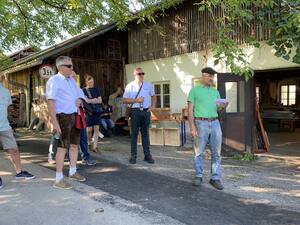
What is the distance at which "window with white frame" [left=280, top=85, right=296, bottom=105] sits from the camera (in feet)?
65.8

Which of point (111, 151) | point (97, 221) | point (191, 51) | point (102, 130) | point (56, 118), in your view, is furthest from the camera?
point (102, 130)

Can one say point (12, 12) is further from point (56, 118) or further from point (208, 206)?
point (208, 206)

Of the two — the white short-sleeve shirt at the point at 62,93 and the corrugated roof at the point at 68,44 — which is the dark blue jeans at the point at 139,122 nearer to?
the white short-sleeve shirt at the point at 62,93

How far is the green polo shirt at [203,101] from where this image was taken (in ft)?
21.0

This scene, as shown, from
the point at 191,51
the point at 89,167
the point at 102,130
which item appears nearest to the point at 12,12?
the point at 102,130

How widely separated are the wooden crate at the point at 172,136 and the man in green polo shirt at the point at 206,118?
5168 mm

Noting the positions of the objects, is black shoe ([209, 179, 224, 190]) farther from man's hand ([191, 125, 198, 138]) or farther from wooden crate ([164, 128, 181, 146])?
wooden crate ([164, 128, 181, 146])

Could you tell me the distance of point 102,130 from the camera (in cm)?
1488

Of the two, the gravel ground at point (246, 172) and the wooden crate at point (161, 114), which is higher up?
the wooden crate at point (161, 114)

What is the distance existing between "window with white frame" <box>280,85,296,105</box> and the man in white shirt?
15.8m

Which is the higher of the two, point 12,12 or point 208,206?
point 12,12

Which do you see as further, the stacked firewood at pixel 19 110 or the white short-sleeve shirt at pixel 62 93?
the stacked firewood at pixel 19 110

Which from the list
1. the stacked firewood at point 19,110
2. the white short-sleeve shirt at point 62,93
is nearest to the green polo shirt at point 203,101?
the white short-sleeve shirt at point 62,93

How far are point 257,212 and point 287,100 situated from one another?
16135mm
